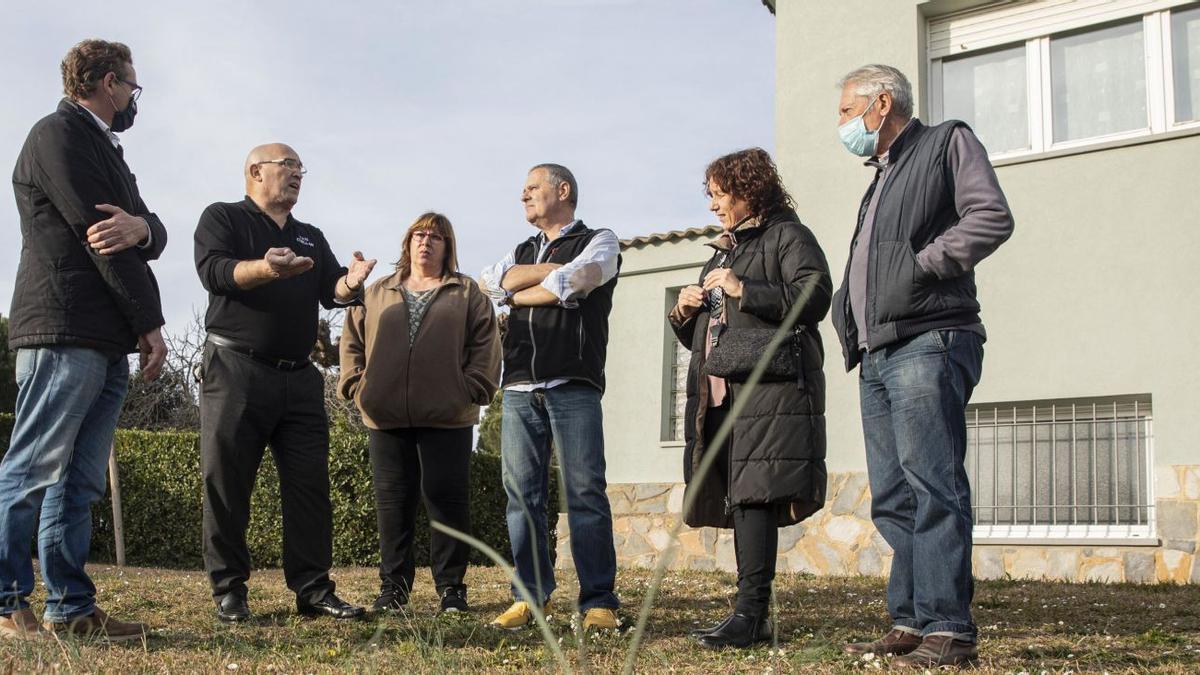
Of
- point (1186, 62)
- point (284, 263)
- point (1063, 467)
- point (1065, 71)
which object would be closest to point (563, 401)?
point (284, 263)

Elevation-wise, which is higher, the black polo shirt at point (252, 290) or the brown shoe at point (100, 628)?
the black polo shirt at point (252, 290)

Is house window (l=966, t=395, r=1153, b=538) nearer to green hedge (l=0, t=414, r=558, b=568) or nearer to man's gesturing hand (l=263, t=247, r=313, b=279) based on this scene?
man's gesturing hand (l=263, t=247, r=313, b=279)

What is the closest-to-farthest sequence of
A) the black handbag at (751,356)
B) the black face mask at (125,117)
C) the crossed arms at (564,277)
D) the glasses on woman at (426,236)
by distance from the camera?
the black handbag at (751,356)
the black face mask at (125,117)
the crossed arms at (564,277)
the glasses on woman at (426,236)

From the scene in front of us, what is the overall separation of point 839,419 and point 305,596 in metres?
4.97

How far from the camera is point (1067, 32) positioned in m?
8.37

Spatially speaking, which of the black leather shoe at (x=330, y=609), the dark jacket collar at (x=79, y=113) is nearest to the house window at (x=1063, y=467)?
the black leather shoe at (x=330, y=609)

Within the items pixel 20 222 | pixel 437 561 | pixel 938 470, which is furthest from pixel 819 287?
pixel 20 222

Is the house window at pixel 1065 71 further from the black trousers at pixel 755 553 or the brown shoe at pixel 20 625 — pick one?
the brown shoe at pixel 20 625

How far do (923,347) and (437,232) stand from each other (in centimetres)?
283

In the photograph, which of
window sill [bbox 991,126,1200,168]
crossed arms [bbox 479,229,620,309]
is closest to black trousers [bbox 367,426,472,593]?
crossed arms [bbox 479,229,620,309]

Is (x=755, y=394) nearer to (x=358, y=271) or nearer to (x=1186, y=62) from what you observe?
(x=358, y=271)

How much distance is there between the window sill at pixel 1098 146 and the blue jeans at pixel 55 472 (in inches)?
244

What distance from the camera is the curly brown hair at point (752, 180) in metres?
4.48

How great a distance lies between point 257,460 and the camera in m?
5.07
